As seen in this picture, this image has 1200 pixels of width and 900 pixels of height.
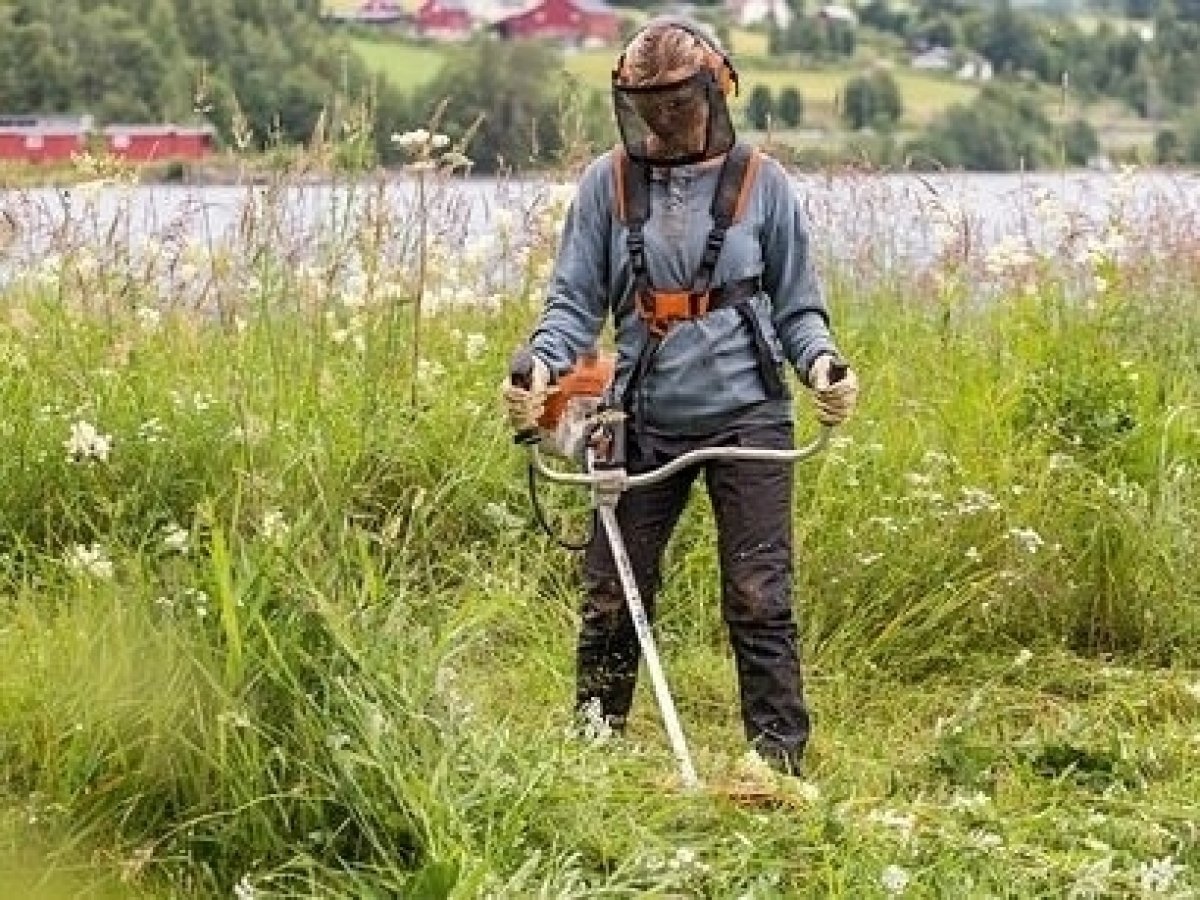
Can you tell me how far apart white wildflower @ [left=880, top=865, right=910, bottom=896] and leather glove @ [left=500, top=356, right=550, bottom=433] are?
4.11ft

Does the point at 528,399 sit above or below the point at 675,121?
below

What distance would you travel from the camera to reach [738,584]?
5.43 m

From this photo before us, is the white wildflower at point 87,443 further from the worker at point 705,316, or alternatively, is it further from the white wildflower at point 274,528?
the worker at point 705,316

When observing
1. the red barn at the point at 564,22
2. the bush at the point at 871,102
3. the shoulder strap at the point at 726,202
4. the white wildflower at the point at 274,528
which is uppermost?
the shoulder strap at the point at 726,202

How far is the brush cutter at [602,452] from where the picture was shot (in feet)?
16.3

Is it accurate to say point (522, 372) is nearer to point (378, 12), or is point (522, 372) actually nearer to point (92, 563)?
point (92, 563)

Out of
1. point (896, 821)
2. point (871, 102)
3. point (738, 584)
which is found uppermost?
point (738, 584)

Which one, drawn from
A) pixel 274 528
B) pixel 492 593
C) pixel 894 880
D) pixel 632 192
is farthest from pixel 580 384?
pixel 894 880

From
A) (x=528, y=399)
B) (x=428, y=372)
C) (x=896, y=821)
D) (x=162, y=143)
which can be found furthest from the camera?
(x=162, y=143)

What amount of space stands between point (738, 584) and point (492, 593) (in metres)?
0.69

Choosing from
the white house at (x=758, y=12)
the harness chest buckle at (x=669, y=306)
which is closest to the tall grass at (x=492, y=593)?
the harness chest buckle at (x=669, y=306)

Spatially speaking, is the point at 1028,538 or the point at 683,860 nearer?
the point at 683,860

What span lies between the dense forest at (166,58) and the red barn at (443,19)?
59 cm

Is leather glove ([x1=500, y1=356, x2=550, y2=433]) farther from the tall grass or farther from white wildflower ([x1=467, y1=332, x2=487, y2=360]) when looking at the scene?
white wildflower ([x1=467, y1=332, x2=487, y2=360])
